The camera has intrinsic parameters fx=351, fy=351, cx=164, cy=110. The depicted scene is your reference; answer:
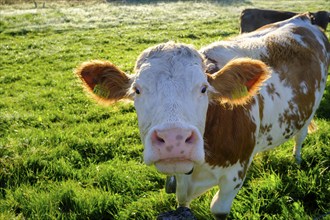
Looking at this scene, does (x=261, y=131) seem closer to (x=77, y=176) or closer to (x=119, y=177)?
(x=119, y=177)

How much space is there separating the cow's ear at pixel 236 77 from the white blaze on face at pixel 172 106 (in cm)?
21

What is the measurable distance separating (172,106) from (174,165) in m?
0.39

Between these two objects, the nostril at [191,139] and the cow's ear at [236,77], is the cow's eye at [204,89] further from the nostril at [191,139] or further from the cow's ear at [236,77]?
the nostril at [191,139]

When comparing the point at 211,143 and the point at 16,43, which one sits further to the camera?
the point at 16,43

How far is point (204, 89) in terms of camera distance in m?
2.61

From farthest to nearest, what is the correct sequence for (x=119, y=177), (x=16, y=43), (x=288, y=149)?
(x=16, y=43) < (x=288, y=149) < (x=119, y=177)

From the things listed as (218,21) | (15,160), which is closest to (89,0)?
(218,21)

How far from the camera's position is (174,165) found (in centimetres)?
230

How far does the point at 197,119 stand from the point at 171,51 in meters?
0.66

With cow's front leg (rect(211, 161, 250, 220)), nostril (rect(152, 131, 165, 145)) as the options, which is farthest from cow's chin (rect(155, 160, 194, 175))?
cow's front leg (rect(211, 161, 250, 220))

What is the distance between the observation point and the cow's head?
2225mm

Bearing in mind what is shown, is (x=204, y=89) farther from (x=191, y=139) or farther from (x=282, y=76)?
(x=282, y=76)

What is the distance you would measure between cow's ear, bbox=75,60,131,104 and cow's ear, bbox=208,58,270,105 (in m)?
0.74

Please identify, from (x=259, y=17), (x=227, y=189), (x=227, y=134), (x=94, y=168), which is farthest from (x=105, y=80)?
(x=259, y=17)
